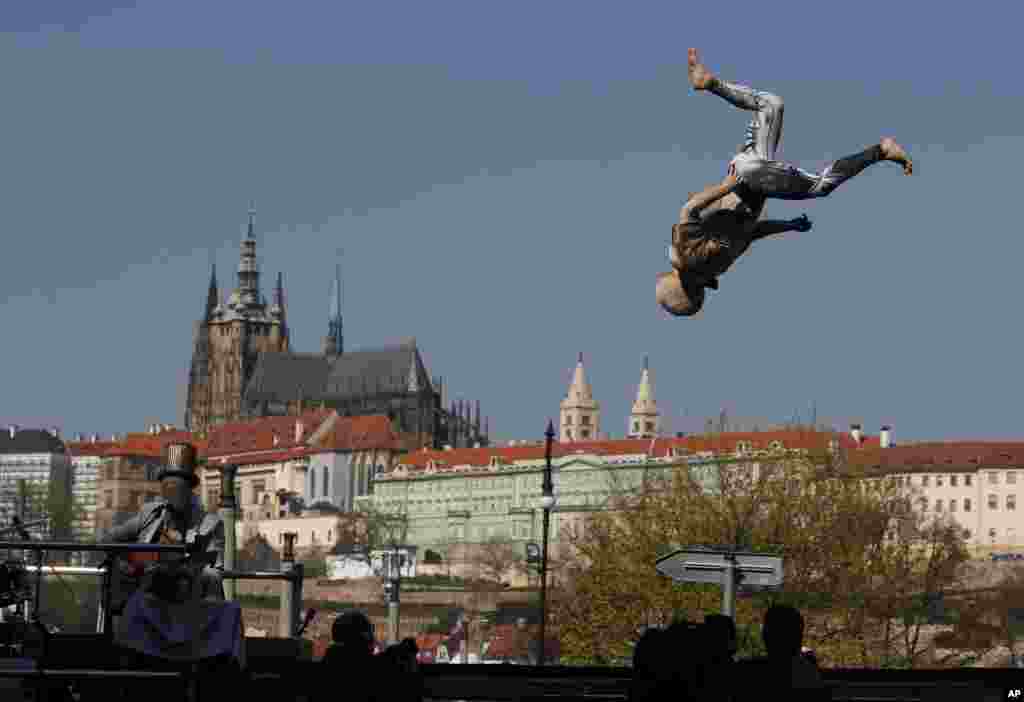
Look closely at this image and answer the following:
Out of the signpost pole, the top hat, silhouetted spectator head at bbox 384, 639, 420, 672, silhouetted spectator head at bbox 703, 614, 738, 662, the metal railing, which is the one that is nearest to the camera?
silhouetted spectator head at bbox 703, 614, 738, 662

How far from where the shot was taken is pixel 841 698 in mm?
10234

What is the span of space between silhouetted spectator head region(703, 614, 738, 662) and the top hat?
3.03m

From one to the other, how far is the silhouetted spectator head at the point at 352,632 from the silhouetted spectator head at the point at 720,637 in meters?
1.18

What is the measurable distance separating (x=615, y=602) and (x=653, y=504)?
17.6 ft

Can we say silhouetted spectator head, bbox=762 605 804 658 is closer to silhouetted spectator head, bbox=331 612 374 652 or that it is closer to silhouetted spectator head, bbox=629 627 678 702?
silhouetted spectator head, bbox=629 627 678 702

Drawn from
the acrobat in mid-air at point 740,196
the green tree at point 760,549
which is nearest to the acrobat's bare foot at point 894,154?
the acrobat in mid-air at point 740,196

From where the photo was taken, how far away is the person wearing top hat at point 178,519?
1179 centimetres

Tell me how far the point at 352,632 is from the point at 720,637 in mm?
1386

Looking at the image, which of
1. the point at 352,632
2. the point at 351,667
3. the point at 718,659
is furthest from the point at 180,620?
the point at 718,659

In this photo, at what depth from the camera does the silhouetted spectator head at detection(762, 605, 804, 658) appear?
9.51m

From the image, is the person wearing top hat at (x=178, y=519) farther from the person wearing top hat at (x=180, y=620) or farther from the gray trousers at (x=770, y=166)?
the gray trousers at (x=770, y=166)

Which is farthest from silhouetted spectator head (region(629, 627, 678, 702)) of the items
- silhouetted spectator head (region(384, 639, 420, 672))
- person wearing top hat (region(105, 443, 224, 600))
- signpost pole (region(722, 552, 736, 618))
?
signpost pole (region(722, 552, 736, 618))

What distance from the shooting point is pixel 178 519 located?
12.1 m

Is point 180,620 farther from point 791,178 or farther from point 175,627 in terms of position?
point 791,178
